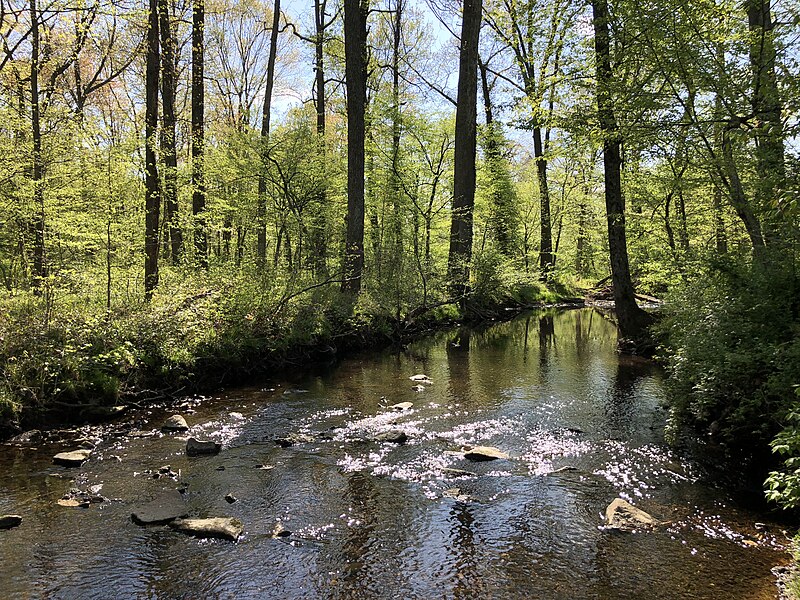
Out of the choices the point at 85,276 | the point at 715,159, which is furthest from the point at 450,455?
the point at 85,276

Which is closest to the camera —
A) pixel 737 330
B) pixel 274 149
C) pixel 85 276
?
pixel 737 330

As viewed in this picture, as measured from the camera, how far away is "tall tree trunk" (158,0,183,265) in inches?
492

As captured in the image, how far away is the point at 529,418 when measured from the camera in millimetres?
8203

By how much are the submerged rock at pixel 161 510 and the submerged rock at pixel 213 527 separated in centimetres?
15

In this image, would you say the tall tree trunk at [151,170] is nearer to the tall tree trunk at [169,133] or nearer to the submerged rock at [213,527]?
the tall tree trunk at [169,133]

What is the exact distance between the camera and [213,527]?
4.75 meters

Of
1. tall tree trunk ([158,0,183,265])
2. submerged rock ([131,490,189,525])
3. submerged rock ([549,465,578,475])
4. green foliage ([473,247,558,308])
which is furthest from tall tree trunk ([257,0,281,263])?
submerged rock ([549,465,578,475])

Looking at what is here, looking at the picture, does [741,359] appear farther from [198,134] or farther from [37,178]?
[198,134]

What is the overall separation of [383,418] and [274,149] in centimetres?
1033

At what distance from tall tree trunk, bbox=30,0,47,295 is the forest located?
63 millimetres

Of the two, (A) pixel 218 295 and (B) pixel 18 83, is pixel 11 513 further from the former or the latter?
(B) pixel 18 83

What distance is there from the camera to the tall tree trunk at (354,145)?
15.5 meters

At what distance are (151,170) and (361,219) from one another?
6.42 m

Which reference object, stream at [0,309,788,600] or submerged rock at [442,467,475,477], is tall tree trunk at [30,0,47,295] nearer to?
stream at [0,309,788,600]
